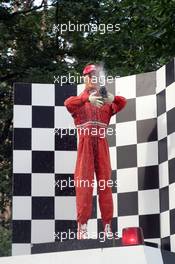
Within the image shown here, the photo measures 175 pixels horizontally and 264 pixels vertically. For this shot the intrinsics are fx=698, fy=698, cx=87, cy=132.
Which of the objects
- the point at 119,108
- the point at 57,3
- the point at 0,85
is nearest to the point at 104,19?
the point at 57,3

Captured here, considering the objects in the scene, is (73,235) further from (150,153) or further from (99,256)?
(99,256)

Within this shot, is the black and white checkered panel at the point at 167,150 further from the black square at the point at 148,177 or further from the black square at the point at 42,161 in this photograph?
the black square at the point at 42,161

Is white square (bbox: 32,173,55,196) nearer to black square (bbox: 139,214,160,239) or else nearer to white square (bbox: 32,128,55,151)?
white square (bbox: 32,128,55,151)

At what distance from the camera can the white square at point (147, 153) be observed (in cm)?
393

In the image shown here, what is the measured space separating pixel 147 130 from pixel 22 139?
723 millimetres

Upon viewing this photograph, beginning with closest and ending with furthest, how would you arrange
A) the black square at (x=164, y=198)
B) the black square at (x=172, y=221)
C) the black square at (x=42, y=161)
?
the black square at (x=172, y=221), the black square at (x=164, y=198), the black square at (x=42, y=161)

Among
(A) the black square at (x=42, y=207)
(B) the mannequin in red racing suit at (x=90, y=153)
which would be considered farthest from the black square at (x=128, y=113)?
(A) the black square at (x=42, y=207)

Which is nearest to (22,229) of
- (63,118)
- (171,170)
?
(63,118)

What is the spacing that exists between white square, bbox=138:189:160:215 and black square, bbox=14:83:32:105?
85 cm

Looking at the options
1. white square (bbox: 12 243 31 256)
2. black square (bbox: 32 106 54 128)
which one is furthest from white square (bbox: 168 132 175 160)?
white square (bbox: 12 243 31 256)

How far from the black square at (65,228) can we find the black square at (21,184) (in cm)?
25

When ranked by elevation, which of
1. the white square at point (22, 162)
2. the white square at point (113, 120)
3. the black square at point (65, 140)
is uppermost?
the white square at point (113, 120)

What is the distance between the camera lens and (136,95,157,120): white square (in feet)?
13.1

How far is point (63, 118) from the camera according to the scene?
4.04 meters
